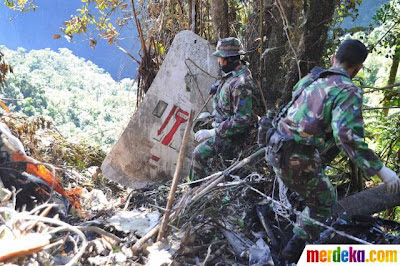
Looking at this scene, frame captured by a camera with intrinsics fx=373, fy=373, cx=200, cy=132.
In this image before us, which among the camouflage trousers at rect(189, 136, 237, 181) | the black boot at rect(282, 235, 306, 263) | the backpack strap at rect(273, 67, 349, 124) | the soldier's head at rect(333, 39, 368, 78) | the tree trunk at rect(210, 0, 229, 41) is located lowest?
the black boot at rect(282, 235, 306, 263)

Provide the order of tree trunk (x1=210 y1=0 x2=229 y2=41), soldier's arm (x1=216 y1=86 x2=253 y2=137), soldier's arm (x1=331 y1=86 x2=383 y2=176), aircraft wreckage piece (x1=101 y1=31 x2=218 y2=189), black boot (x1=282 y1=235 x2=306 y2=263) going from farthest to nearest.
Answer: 1. aircraft wreckage piece (x1=101 y1=31 x2=218 y2=189)
2. tree trunk (x1=210 y1=0 x2=229 y2=41)
3. soldier's arm (x1=216 y1=86 x2=253 y2=137)
4. black boot (x1=282 y1=235 x2=306 y2=263)
5. soldier's arm (x1=331 y1=86 x2=383 y2=176)

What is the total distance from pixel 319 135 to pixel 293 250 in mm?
837

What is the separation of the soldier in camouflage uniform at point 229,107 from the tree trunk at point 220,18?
0.90 meters

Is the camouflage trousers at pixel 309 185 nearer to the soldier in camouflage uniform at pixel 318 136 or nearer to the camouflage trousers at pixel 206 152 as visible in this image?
the soldier in camouflage uniform at pixel 318 136

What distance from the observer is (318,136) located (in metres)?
2.37

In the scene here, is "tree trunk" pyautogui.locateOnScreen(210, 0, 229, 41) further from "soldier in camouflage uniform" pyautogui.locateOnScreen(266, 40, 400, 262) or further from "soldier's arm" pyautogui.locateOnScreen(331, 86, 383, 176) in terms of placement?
"soldier's arm" pyautogui.locateOnScreen(331, 86, 383, 176)

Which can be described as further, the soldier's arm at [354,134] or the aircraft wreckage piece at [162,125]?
the aircraft wreckage piece at [162,125]

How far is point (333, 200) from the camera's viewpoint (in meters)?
2.57

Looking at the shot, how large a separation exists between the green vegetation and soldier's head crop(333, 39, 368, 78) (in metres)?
3.83

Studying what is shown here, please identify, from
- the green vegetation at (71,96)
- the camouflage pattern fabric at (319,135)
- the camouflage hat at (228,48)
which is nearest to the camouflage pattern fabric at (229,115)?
the camouflage hat at (228,48)

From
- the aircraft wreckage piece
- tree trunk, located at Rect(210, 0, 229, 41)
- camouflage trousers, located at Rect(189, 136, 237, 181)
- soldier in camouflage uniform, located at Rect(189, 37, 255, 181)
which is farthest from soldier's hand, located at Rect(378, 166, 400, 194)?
tree trunk, located at Rect(210, 0, 229, 41)

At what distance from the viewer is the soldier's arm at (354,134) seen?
6.76 ft

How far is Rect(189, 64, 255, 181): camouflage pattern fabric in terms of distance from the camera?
3.46m

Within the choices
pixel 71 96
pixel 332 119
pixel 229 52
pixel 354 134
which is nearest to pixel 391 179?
pixel 354 134
